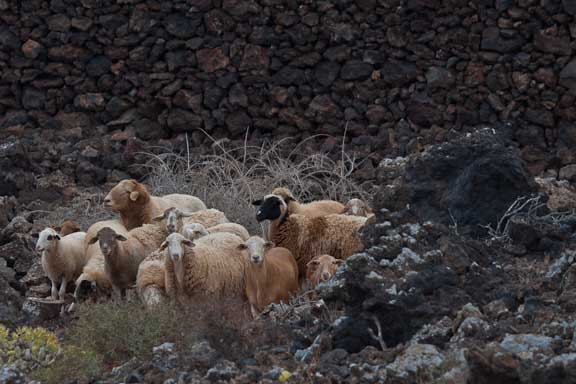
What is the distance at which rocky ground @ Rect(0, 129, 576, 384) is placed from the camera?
705 cm

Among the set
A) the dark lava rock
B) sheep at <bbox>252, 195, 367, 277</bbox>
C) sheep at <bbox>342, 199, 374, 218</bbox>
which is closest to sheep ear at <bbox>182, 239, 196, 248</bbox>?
sheep at <bbox>252, 195, 367, 277</bbox>

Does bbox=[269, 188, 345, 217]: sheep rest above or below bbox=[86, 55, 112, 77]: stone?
above

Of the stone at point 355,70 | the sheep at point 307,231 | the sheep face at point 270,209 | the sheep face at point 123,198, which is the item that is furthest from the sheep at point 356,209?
the stone at point 355,70

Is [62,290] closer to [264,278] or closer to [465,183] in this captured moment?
[264,278]

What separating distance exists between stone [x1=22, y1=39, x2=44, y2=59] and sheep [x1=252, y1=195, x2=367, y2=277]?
6.03m

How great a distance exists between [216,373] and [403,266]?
1516mm

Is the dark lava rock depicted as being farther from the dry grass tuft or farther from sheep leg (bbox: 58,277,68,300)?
the dry grass tuft

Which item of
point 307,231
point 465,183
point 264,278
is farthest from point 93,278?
point 465,183

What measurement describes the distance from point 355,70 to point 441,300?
853 cm

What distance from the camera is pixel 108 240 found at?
464 inches

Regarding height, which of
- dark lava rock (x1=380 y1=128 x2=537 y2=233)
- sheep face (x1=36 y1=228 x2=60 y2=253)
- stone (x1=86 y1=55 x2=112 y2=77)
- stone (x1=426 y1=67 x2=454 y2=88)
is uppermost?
dark lava rock (x1=380 y1=128 x2=537 y2=233)

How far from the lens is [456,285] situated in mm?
8320

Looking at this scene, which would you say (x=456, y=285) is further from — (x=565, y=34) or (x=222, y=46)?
(x=222, y=46)

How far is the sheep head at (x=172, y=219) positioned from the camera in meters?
12.3
